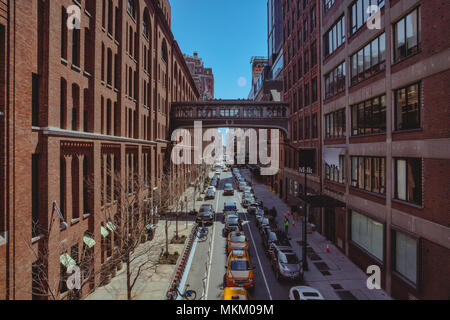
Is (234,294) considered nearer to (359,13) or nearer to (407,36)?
(407,36)

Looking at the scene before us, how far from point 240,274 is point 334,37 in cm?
2125

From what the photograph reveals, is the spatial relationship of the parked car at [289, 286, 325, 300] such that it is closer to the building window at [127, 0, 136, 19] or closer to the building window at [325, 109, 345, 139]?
the building window at [325, 109, 345, 139]

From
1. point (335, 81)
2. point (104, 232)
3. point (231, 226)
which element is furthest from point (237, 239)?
point (335, 81)

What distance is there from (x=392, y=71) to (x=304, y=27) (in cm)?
2024

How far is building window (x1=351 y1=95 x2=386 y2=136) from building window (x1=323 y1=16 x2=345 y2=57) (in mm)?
6571

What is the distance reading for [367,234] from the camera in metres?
17.5

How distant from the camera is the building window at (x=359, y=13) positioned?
17.4 m

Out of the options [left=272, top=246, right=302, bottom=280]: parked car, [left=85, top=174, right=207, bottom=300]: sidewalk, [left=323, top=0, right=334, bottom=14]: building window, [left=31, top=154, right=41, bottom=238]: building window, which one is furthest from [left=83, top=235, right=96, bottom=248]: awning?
[left=323, top=0, right=334, bottom=14]: building window

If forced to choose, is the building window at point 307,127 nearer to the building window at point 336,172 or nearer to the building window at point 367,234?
the building window at point 336,172

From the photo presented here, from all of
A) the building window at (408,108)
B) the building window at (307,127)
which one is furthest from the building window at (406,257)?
the building window at (307,127)

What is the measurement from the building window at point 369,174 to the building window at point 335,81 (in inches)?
258

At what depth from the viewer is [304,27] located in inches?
1239
